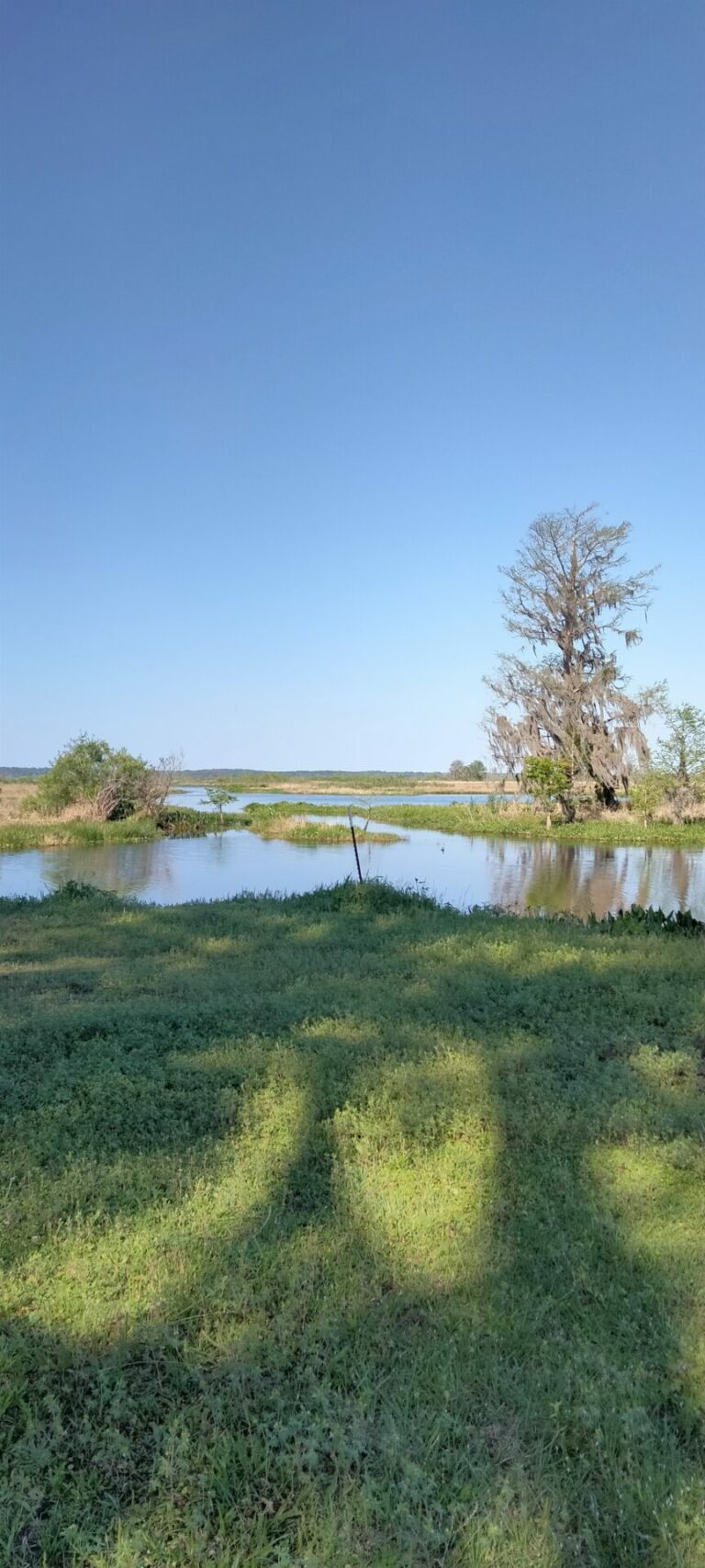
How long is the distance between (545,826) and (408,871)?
13215 millimetres

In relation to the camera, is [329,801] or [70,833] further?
[329,801]

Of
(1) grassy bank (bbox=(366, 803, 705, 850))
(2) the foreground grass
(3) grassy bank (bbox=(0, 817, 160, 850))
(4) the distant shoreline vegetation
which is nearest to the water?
(1) grassy bank (bbox=(366, 803, 705, 850))

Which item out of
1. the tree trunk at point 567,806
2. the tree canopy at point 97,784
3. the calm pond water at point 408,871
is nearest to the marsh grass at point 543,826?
the tree trunk at point 567,806

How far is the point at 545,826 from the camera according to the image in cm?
3206

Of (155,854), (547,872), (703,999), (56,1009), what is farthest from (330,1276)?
(155,854)

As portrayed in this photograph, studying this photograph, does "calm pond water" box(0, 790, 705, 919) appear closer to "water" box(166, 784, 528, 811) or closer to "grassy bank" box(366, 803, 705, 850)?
"grassy bank" box(366, 803, 705, 850)

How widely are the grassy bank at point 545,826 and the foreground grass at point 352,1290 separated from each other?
25.1 meters

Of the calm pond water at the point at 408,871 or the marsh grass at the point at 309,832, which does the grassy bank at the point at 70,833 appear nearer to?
the calm pond water at the point at 408,871

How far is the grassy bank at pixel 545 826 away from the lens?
2869cm

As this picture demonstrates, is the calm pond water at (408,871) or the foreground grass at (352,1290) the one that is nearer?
the foreground grass at (352,1290)

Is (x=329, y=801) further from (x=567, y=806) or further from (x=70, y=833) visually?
(x=70, y=833)

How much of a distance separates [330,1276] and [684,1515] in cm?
113

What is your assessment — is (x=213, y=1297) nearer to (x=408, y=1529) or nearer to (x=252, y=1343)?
(x=252, y=1343)

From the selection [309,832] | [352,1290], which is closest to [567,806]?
[309,832]
